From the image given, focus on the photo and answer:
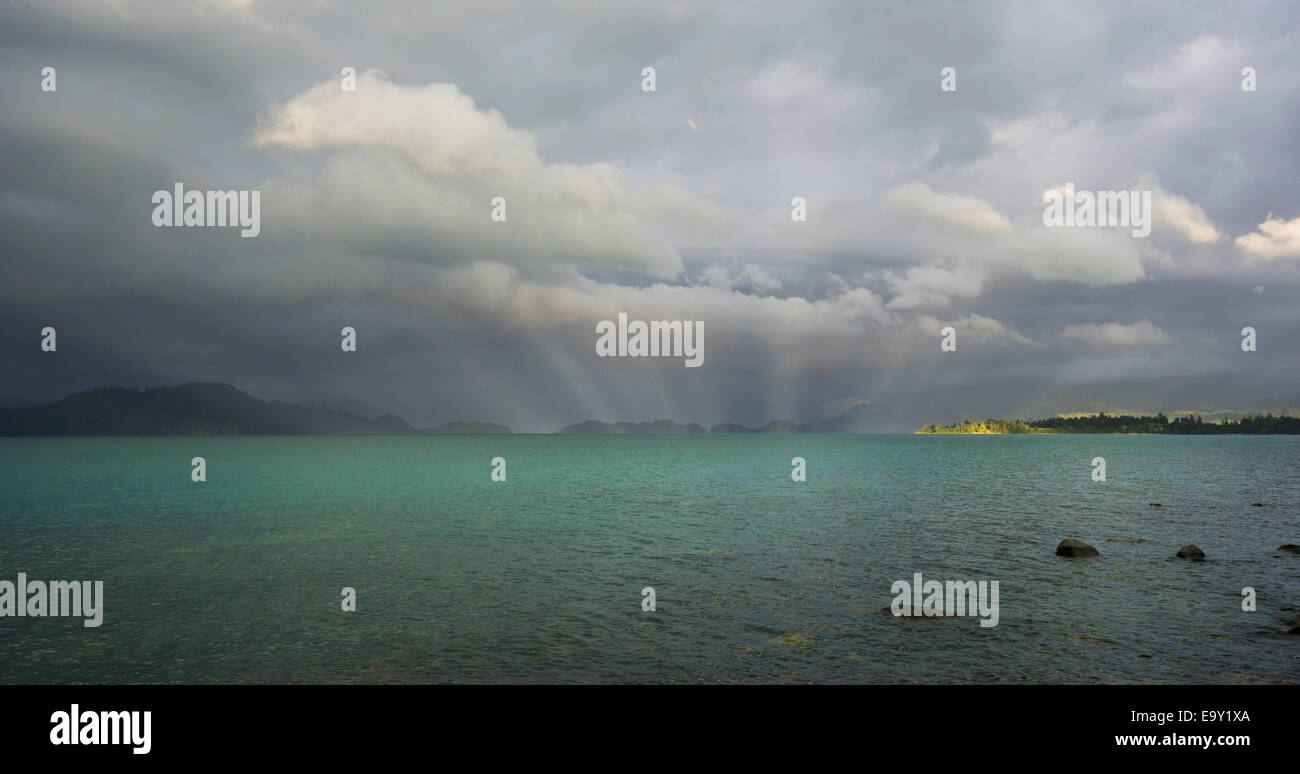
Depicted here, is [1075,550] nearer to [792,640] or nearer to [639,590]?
[792,640]

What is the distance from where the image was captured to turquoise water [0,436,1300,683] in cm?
2331

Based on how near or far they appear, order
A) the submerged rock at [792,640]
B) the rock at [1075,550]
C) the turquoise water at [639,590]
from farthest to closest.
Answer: the rock at [1075,550] → the submerged rock at [792,640] → the turquoise water at [639,590]

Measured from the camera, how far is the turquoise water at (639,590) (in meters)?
23.3

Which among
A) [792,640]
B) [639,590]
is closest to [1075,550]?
[792,640]

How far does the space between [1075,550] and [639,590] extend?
3063 cm

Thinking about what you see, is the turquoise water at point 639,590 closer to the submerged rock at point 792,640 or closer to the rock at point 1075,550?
the submerged rock at point 792,640

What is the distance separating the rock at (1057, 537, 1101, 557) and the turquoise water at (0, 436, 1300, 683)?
886 mm

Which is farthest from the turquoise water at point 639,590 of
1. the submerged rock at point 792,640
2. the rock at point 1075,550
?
the rock at point 1075,550

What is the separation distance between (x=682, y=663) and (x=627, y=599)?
9.96m

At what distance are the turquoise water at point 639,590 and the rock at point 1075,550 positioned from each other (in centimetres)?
89
